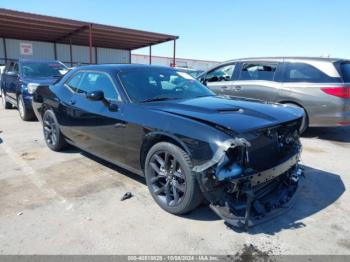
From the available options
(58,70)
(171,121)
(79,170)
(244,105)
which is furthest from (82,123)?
(58,70)

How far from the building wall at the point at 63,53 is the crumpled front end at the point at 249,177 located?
25.1 m

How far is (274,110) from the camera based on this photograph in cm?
342

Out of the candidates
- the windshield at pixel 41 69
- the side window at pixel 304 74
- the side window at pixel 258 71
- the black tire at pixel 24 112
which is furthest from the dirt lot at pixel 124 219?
the windshield at pixel 41 69

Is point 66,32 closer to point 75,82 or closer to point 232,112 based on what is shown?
point 75,82

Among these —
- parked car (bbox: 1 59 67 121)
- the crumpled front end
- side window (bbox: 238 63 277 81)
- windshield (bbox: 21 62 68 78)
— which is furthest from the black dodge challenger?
windshield (bbox: 21 62 68 78)

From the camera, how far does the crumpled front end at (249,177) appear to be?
2.59m

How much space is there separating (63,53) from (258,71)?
22.9m

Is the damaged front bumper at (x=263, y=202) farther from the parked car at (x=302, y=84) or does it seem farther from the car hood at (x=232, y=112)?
the parked car at (x=302, y=84)

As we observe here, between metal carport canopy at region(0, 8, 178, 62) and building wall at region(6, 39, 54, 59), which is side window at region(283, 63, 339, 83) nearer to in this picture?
metal carport canopy at region(0, 8, 178, 62)

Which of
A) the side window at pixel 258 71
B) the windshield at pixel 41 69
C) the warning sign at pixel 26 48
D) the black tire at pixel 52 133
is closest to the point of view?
the black tire at pixel 52 133

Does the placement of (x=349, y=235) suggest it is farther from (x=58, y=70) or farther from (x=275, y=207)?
(x=58, y=70)

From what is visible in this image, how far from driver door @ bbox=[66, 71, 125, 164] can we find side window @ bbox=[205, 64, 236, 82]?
415 centimetres

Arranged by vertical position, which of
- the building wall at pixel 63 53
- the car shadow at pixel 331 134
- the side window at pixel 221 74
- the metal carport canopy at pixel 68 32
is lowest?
the car shadow at pixel 331 134

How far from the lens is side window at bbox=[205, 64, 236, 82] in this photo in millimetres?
7701
